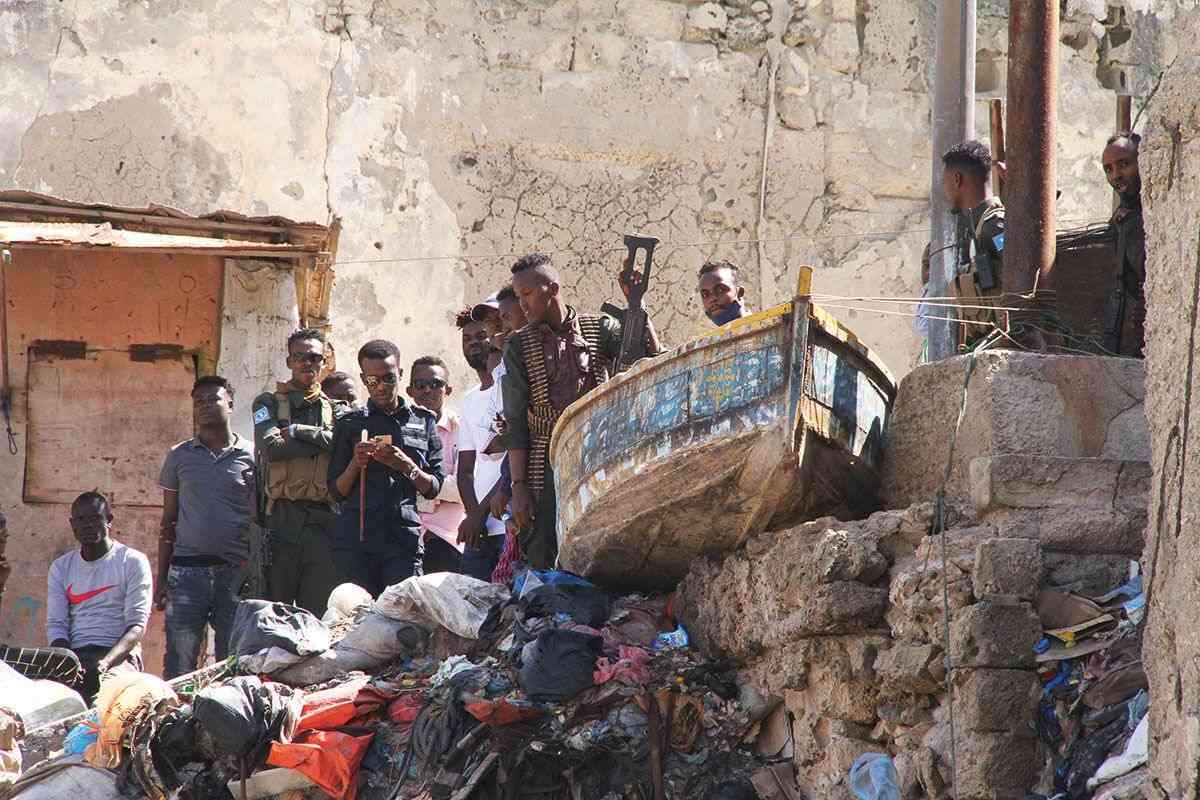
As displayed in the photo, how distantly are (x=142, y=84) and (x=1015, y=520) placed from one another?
29.5 feet

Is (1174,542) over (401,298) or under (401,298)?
under

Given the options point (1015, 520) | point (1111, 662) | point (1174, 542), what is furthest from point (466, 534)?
point (1174, 542)

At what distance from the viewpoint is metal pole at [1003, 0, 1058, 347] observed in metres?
6.62

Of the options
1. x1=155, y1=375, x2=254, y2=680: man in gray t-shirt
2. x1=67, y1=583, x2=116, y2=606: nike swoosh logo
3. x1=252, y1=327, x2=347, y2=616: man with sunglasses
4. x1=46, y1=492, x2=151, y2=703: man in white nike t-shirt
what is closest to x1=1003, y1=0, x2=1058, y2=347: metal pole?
x1=252, y1=327, x2=347, y2=616: man with sunglasses

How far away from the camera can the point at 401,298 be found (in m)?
13.0

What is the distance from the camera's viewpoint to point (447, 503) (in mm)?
8945

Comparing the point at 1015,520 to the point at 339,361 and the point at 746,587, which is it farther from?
the point at 339,361

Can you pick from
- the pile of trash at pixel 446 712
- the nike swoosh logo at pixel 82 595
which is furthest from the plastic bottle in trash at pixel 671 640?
the nike swoosh logo at pixel 82 595

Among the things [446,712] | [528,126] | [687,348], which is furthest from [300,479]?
[528,126]

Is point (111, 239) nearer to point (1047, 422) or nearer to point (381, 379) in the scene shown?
point (381, 379)

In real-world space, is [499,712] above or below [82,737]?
above

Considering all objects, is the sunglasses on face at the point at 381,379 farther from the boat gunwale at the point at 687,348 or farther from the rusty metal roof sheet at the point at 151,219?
the rusty metal roof sheet at the point at 151,219

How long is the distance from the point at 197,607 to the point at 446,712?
91.2 inches

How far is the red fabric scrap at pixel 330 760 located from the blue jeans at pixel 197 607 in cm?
151
